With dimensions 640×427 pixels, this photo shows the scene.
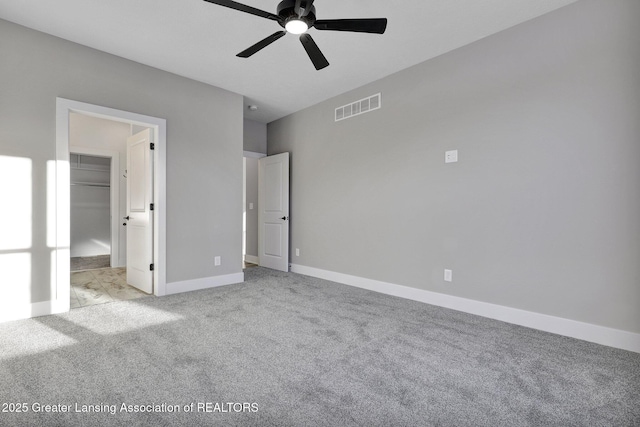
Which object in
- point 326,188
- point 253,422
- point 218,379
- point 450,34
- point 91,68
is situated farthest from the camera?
point 326,188

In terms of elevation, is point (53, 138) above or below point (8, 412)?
above

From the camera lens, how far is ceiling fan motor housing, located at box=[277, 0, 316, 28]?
1.95 meters

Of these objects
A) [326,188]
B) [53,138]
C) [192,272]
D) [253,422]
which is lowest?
[253,422]

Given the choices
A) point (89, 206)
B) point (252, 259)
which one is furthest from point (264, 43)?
point (89, 206)

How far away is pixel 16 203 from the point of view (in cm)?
293

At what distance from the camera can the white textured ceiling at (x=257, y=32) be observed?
8.70ft

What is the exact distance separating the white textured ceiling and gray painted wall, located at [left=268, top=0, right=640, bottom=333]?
1.05 feet

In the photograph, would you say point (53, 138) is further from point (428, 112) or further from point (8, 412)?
point (428, 112)

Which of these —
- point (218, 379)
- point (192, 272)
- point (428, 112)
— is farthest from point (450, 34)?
point (192, 272)

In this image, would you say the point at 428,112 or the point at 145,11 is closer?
the point at 145,11

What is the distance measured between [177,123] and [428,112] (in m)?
3.19

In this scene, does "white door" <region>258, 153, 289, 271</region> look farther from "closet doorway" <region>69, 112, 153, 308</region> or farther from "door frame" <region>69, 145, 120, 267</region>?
"door frame" <region>69, 145, 120, 267</region>

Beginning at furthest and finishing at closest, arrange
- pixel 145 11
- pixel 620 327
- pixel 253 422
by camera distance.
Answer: pixel 145 11
pixel 620 327
pixel 253 422

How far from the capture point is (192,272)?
4.14 meters
